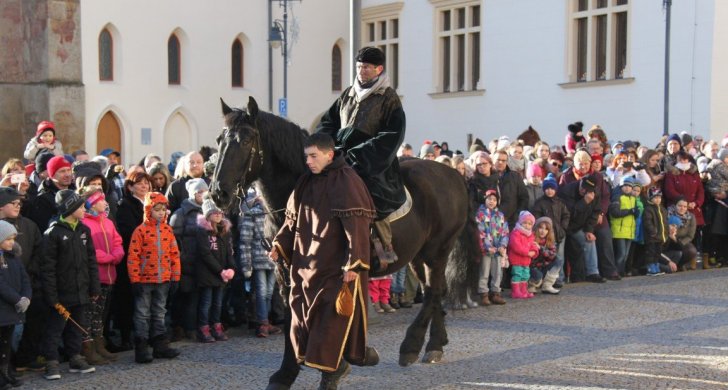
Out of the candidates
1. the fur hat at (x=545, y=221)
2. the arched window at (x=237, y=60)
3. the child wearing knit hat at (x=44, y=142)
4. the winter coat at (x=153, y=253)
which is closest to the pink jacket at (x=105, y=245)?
the winter coat at (x=153, y=253)

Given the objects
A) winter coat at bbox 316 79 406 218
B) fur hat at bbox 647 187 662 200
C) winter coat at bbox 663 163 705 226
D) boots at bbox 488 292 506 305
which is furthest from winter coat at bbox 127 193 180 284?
winter coat at bbox 663 163 705 226

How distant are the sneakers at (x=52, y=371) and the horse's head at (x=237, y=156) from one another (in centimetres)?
227

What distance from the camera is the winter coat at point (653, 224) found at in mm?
15461

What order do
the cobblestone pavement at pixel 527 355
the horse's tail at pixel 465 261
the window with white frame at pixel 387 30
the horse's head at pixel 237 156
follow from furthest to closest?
the window with white frame at pixel 387 30 → the horse's tail at pixel 465 261 → the cobblestone pavement at pixel 527 355 → the horse's head at pixel 237 156

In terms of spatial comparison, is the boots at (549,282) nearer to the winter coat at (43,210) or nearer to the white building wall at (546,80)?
the winter coat at (43,210)

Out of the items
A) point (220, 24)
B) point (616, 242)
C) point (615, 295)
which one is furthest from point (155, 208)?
point (220, 24)

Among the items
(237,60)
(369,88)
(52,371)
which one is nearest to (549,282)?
(369,88)

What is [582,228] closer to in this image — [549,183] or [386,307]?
[549,183]

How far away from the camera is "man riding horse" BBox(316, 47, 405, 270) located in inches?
315

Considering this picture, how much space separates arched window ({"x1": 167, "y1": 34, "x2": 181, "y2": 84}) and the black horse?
86.9ft

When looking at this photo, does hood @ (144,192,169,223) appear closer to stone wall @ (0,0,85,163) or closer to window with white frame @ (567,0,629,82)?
window with white frame @ (567,0,629,82)

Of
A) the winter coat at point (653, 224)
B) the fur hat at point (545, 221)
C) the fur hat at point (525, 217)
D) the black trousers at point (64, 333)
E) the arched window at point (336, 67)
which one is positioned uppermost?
the arched window at point (336, 67)

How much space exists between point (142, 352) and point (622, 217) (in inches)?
326

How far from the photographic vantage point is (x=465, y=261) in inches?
400
